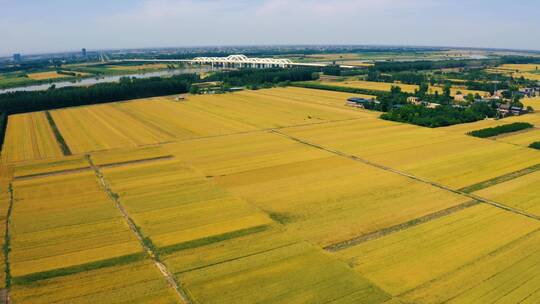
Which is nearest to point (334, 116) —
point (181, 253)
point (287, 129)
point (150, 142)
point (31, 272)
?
point (287, 129)

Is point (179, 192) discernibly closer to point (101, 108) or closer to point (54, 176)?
point (54, 176)

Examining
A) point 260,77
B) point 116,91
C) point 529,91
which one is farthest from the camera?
point 260,77

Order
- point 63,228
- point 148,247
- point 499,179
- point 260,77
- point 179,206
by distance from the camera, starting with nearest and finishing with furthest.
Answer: point 148,247
point 63,228
point 179,206
point 499,179
point 260,77

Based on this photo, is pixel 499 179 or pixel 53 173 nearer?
pixel 499 179

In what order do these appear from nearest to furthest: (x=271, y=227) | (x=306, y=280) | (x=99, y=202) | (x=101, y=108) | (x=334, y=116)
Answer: (x=306, y=280), (x=271, y=227), (x=99, y=202), (x=334, y=116), (x=101, y=108)

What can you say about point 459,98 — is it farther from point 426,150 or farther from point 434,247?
point 434,247

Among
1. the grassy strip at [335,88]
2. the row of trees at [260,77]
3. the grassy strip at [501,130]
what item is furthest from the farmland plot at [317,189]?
the row of trees at [260,77]

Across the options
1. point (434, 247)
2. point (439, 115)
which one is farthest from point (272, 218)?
point (439, 115)

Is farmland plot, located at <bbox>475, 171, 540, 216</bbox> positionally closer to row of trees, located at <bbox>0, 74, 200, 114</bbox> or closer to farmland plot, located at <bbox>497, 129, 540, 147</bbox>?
farmland plot, located at <bbox>497, 129, 540, 147</bbox>
